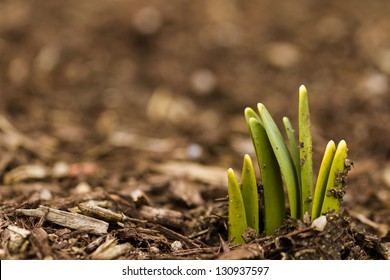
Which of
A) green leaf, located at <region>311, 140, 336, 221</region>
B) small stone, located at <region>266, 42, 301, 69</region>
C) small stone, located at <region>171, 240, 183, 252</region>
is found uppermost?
small stone, located at <region>266, 42, 301, 69</region>

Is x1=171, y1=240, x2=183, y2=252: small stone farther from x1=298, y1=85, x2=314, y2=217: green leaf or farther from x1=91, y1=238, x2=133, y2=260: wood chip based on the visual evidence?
x1=298, y1=85, x2=314, y2=217: green leaf

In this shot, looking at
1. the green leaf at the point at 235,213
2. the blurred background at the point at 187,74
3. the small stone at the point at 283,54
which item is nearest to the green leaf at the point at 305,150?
the green leaf at the point at 235,213

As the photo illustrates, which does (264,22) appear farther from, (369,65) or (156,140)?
(156,140)

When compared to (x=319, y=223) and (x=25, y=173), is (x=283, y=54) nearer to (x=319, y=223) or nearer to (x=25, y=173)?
(x=25, y=173)

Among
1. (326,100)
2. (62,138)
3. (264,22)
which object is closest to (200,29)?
(264,22)

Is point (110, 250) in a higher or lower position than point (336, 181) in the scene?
lower

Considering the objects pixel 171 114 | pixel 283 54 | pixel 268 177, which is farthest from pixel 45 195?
pixel 283 54

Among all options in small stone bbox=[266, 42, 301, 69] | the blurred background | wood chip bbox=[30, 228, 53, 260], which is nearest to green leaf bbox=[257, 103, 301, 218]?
wood chip bbox=[30, 228, 53, 260]
